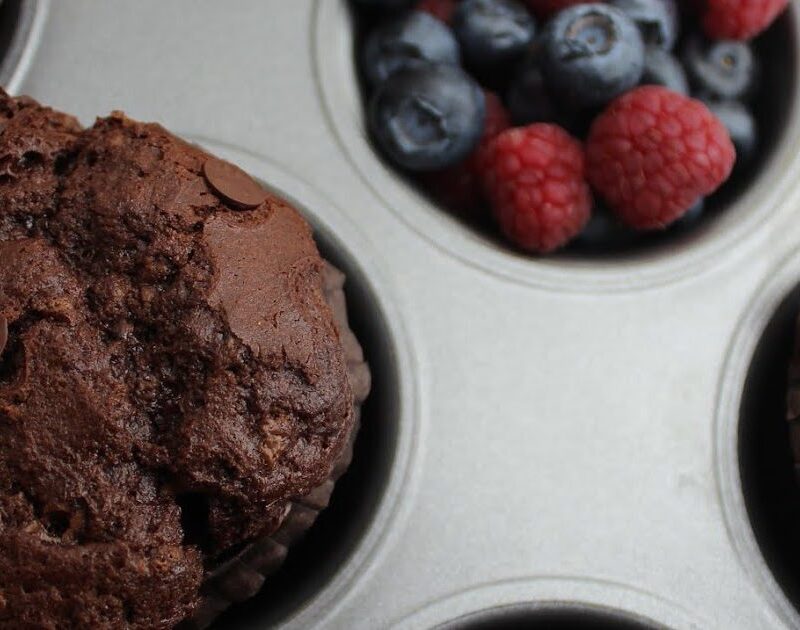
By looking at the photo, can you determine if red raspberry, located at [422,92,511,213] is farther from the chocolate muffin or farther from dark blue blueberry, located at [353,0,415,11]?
the chocolate muffin

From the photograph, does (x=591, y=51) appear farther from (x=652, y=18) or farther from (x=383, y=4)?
(x=383, y=4)

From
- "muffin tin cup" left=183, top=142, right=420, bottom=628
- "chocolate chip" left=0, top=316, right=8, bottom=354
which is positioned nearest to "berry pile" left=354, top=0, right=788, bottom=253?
"muffin tin cup" left=183, top=142, right=420, bottom=628

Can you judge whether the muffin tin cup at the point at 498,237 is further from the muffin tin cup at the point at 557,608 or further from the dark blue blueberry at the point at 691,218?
the muffin tin cup at the point at 557,608

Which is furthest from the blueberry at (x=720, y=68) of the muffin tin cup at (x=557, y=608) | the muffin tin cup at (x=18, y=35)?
the muffin tin cup at (x=18, y=35)

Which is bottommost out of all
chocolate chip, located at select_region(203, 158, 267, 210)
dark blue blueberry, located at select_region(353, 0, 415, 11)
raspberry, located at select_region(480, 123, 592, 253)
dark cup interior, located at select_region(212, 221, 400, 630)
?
dark cup interior, located at select_region(212, 221, 400, 630)

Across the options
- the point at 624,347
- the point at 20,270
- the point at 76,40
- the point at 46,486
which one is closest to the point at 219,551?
the point at 46,486
